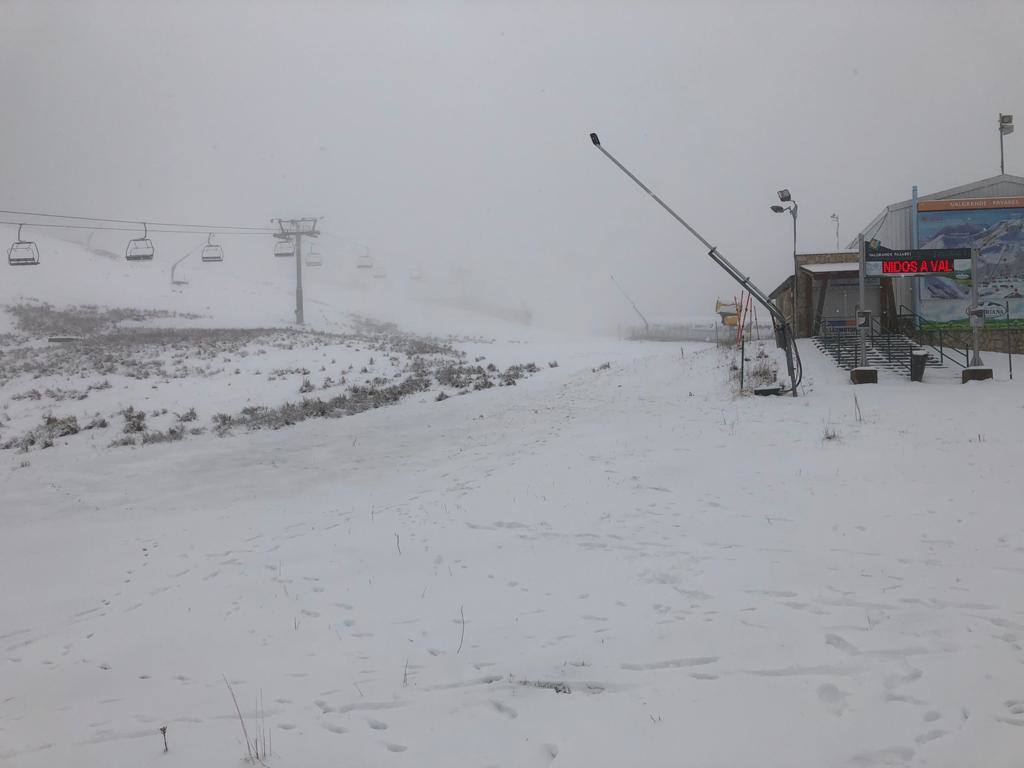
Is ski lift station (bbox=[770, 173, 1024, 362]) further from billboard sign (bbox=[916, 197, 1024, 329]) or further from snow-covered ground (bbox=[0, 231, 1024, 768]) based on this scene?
snow-covered ground (bbox=[0, 231, 1024, 768])

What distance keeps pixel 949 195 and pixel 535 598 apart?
29.6m

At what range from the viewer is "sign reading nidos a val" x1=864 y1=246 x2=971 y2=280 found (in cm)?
1855

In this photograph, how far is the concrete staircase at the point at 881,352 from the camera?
20.8 meters

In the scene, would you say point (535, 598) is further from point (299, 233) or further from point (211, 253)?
point (299, 233)

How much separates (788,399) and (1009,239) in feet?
55.5

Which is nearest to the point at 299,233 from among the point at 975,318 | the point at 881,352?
the point at 881,352

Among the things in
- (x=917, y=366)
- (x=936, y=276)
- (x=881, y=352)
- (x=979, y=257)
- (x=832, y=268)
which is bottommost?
(x=917, y=366)

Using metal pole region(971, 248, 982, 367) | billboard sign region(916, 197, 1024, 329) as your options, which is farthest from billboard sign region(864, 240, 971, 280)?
billboard sign region(916, 197, 1024, 329)

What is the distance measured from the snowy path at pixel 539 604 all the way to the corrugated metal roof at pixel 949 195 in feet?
55.1

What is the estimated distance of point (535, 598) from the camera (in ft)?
21.4

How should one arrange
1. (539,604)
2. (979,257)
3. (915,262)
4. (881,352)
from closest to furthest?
1. (539,604)
2. (915,262)
3. (881,352)
4. (979,257)

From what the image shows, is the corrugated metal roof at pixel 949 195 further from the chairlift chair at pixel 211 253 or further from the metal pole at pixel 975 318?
the chairlift chair at pixel 211 253

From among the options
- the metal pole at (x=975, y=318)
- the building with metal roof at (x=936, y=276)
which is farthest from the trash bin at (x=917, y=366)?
the building with metal roof at (x=936, y=276)

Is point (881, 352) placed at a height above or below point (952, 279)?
below
